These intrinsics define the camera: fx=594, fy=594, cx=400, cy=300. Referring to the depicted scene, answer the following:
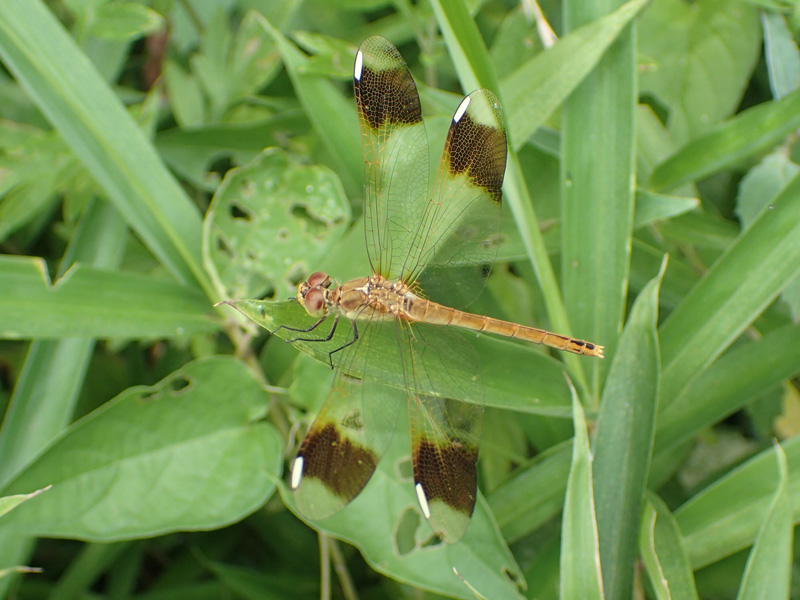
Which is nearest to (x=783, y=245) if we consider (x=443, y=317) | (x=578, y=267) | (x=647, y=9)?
(x=578, y=267)

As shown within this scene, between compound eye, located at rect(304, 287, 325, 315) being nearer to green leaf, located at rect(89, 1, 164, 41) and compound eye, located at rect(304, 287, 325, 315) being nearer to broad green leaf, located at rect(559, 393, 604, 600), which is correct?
broad green leaf, located at rect(559, 393, 604, 600)

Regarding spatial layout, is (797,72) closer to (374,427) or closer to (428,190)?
(428,190)

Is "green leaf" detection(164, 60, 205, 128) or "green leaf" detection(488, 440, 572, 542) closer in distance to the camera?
"green leaf" detection(488, 440, 572, 542)

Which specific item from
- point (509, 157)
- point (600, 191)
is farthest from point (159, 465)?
point (600, 191)

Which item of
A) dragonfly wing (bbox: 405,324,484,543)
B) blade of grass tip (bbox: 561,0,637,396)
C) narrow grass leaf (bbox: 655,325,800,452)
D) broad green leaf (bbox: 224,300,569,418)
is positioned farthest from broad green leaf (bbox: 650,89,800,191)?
dragonfly wing (bbox: 405,324,484,543)

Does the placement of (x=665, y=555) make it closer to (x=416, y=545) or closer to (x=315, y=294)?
(x=416, y=545)
